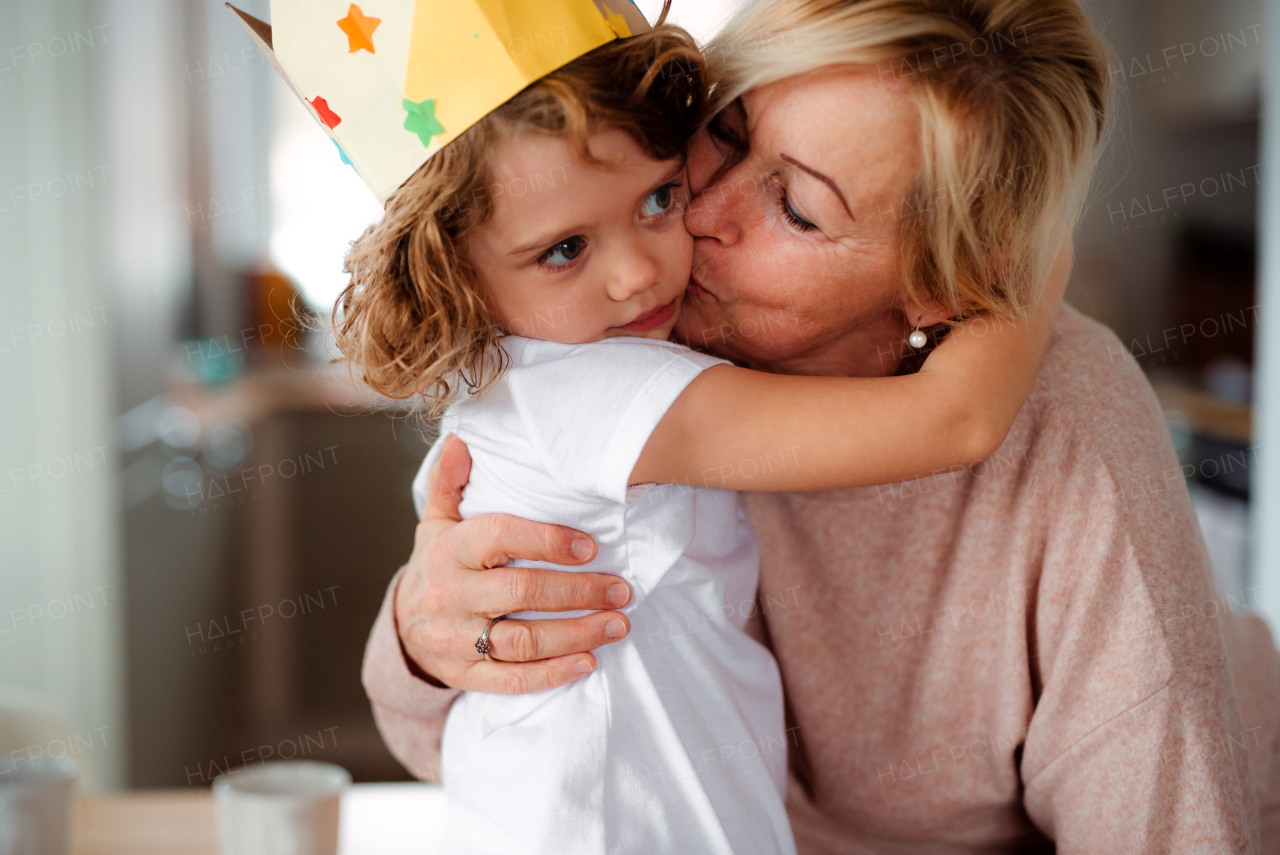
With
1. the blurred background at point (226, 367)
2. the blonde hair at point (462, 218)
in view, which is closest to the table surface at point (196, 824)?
the blurred background at point (226, 367)

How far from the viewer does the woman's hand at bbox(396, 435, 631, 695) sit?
0.84 metres

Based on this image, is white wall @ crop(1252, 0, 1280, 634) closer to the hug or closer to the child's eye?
the hug

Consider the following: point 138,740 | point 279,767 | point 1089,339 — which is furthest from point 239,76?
point 1089,339

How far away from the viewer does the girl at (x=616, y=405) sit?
0.77 metres

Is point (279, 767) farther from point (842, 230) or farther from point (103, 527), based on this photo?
point (103, 527)

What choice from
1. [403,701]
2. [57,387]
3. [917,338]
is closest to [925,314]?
[917,338]

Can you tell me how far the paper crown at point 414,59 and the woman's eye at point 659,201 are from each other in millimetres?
137

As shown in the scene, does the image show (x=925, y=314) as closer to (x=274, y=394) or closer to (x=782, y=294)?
(x=782, y=294)

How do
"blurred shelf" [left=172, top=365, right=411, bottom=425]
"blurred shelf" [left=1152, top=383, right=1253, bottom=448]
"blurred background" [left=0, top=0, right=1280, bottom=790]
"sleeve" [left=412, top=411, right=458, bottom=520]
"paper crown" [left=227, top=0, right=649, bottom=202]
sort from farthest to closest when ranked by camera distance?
"blurred shelf" [left=172, top=365, right=411, bottom=425]
"blurred shelf" [left=1152, top=383, right=1253, bottom=448]
"blurred background" [left=0, top=0, right=1280, bottom=790]
"sleeve" [left=412, top=411, right=458, bottom=520]
"paper crown" [left=227, top=0, right=649, bottom=202]

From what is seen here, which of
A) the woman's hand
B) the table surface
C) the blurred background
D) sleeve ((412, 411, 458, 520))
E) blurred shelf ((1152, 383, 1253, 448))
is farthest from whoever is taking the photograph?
blurred shelf ((1152, 383, 1253, 448))

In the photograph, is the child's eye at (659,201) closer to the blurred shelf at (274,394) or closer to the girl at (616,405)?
the girl at (616,405)

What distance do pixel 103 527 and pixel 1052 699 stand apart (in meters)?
2.22

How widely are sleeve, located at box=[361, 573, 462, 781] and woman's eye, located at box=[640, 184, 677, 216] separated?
54cm

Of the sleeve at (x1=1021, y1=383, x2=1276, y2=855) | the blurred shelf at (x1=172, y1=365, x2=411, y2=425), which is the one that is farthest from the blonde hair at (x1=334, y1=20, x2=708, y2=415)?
the blurred shelf at (x1=172, y1=365, x2=411, y2=425)
